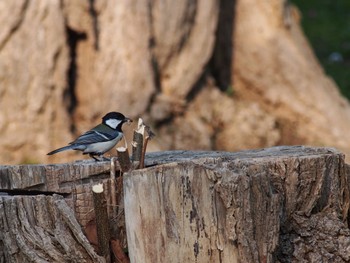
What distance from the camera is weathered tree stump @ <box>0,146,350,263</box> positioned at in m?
5.47

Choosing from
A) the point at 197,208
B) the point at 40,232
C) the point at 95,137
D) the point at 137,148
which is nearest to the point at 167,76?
the point at 95,137

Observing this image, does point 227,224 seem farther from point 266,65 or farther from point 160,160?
point 266,65

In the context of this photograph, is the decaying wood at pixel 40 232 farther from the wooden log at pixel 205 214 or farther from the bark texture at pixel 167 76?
the bark texture at pixel 167 76

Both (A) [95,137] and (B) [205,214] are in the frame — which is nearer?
(B) [205,214]

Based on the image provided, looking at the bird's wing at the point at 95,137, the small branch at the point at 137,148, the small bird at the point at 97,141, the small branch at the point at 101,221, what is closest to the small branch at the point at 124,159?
the small branch at the point at 137,148

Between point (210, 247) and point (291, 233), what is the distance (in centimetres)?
73

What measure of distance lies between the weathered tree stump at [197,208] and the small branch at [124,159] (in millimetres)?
148

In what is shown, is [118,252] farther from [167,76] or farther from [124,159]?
[167,76]

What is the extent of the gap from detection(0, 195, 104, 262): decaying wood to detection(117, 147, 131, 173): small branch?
16.3 inches

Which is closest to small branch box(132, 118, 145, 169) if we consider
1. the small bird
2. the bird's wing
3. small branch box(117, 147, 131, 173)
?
small branch box(117, 147, 131, 173)

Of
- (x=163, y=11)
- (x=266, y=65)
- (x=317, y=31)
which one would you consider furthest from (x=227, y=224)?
(x=317, y=31)

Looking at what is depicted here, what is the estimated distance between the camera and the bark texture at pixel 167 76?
11648mm

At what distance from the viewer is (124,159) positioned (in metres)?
5.85

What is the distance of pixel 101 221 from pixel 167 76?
24.7 feet
